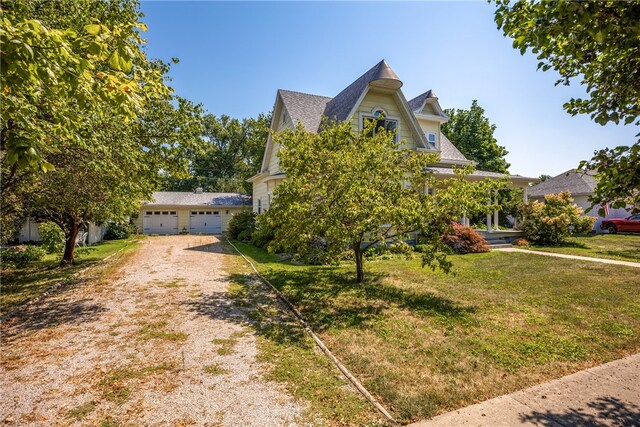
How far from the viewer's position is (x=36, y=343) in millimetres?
5473

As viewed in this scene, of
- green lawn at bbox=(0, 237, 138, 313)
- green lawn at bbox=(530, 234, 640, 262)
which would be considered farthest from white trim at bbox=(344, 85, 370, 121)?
green lawn at bbox=(0, 237, 138, 313)

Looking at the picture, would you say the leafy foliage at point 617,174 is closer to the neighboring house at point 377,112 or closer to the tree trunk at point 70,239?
the neighboring house at point 377,112

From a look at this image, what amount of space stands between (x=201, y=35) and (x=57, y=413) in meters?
12.7

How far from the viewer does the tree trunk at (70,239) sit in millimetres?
12048

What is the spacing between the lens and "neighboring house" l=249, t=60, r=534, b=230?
15798 millimetres

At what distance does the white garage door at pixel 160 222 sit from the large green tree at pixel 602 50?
3160 centimetres

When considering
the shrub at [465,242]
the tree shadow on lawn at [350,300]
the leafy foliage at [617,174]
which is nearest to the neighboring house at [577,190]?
the shrub at [465,242]

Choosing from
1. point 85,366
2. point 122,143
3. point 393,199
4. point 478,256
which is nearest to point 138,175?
point 122,143

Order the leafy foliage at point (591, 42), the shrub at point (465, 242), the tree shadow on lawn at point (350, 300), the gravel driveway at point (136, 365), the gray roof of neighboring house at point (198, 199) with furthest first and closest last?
the gray roof of neighboring house at point (198, 199) < the shrub at point (465, 242) < the tree shadow on lawn at point (350, 300) < the gravel driveway at point (136, 365) < the leafy foliage at point (591, 42)

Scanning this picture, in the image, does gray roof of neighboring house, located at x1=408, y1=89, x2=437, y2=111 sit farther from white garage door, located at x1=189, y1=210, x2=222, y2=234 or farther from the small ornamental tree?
white garage door, located at x1=189, y1=210, x2=222, y2=234

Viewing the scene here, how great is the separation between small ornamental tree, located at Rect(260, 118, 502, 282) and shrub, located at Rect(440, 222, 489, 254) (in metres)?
7.72

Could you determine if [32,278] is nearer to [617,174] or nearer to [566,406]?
[566,406]

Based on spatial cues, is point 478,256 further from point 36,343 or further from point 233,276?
point 36,343

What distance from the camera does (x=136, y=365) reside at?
4664 millimetres
